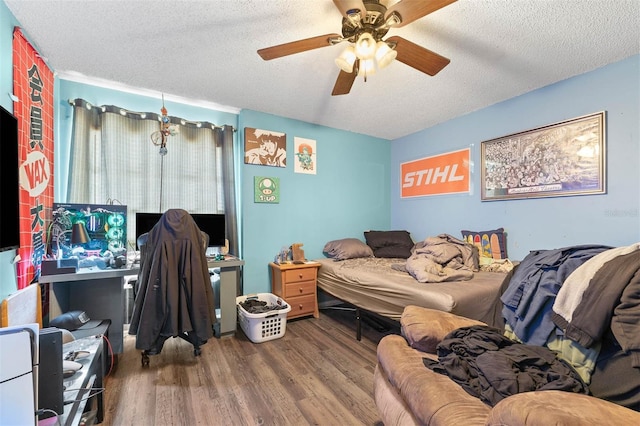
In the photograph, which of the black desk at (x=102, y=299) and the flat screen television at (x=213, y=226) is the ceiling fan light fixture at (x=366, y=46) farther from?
the black desk at (x=102, y=299)

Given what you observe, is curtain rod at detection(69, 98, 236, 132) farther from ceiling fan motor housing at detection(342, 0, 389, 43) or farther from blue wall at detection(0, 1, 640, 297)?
ceiling fan motor housing at detection(342, 0, 389, 43)

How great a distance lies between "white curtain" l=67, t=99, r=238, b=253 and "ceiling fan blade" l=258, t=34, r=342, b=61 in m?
1.75

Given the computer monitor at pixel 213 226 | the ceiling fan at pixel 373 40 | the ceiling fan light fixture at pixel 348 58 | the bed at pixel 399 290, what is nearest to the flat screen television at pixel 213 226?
the computer monitor at pixel 213 226

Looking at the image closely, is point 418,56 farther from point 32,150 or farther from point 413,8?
point 32,150

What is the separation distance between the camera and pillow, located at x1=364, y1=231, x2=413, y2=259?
11.7ft

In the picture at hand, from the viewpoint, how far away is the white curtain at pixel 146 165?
2.49 meters

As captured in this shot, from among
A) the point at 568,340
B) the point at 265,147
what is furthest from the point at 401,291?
the point at 265,147

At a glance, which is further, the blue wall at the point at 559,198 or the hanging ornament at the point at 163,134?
the hanging ornament at the point at 163,134

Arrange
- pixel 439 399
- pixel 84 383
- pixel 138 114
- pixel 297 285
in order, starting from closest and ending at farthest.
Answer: pixel 439 399, pixel 84 383, pixel 138 114, pixel 297 285

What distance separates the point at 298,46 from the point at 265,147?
5.79ft

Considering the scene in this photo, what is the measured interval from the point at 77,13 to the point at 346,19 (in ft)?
5.74

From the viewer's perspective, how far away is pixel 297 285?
3.07m

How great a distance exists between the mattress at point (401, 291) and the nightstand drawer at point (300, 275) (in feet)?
0.46

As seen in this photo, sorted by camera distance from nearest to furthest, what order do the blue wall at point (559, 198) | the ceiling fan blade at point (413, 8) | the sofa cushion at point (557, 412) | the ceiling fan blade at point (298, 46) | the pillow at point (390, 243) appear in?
1. the sofa cushion at point (557, 412)
2. the ceiling fan blade at point (413, 8)
3. the ceiling fan blade at point (298, 46)
4. the blue wall at point (559, 198)
5. the pillow at point (390, 243)
